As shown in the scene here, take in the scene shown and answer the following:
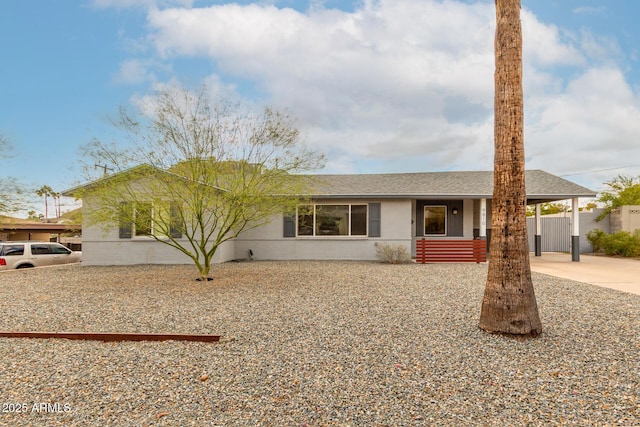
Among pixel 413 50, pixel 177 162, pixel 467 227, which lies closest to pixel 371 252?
pixel 467 227

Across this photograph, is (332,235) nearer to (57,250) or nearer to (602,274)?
(602,274)

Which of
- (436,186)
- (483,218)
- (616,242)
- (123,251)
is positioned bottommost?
(123,251)

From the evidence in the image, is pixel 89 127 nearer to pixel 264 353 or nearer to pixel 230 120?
pixel 230 120

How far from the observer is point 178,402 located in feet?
9.55

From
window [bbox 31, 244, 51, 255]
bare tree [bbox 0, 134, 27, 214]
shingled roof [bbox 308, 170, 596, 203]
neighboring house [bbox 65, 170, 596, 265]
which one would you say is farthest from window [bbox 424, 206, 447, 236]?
bare tree [bbox 0, 134, 27, 214]

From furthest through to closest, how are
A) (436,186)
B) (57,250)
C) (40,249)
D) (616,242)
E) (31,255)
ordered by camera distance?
1. (616,242)
2. (436,186)
3. (57,250)
4. (40,249)
5. (31,255)

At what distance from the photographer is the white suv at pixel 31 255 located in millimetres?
12352

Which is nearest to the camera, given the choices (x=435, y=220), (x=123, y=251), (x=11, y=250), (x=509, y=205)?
(x=509, y=205)

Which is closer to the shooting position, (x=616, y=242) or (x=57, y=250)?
(x=57, y=250)

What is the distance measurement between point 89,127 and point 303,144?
5258mm

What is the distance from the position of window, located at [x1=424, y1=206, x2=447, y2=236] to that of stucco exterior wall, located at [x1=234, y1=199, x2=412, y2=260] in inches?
76.2

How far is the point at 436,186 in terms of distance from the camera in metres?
14.7

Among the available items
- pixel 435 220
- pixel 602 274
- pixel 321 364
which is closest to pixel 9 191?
pixel 321 364

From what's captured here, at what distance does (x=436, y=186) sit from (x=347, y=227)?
425cm
